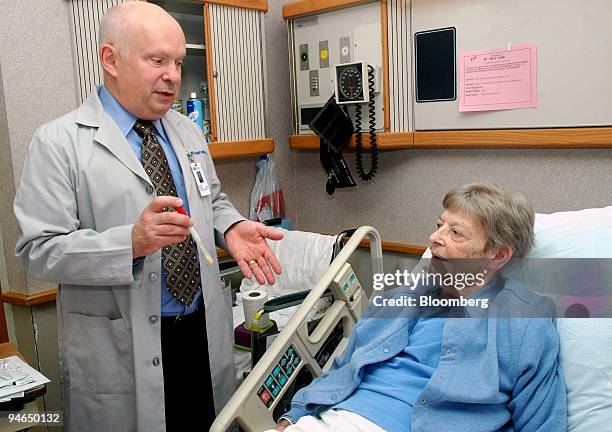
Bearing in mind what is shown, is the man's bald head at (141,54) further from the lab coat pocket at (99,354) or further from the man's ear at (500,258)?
the man's ear at (500,258)

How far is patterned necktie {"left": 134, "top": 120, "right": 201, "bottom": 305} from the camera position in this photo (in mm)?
1574

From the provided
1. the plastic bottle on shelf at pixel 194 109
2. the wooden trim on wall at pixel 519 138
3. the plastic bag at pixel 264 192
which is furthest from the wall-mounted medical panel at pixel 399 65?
the plastic bottle on shelf at pixel 194 109

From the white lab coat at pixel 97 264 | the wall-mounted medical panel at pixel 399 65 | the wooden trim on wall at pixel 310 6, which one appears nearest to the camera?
the white lab coat at pixel 97 264

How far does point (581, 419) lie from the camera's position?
126 cm

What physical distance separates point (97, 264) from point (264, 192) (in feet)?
5.39

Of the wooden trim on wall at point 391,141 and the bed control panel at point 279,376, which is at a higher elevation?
the wooden trim on wall at point 391,141

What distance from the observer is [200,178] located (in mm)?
1699

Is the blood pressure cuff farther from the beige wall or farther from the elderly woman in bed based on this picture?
the elderly woman in bed

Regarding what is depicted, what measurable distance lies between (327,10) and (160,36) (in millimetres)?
1286

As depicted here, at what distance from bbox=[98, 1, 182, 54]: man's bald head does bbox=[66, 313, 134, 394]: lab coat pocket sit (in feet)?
2.44

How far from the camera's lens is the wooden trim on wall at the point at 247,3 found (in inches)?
97.7

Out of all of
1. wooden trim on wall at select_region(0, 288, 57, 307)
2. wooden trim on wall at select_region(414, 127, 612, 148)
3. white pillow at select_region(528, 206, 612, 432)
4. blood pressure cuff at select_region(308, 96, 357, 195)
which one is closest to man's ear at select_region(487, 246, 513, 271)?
white pillow at select_region(528, 206, 612, 432)

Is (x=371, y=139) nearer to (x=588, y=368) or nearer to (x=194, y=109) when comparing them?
(x=194, y=109)

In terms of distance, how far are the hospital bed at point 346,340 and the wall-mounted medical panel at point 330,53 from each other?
0.97 meters
